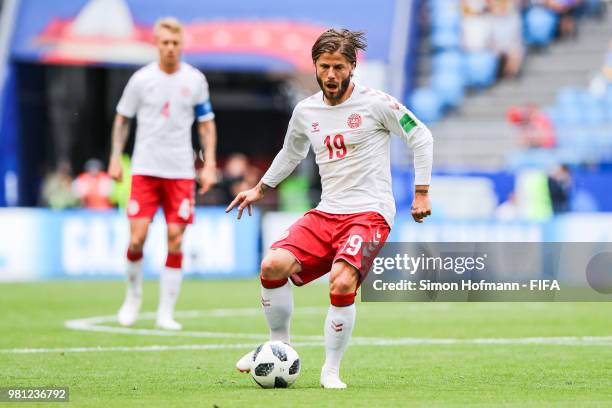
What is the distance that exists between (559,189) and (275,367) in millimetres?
15886

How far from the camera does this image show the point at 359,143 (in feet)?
25.1

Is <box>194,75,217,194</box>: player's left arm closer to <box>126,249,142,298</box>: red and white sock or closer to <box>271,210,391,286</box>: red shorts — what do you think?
<box>126,249,142,298</box>: red and white sock

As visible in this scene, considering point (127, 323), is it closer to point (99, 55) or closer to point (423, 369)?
point (423, 369)

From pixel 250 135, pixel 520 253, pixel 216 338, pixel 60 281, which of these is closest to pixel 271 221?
pixel 60 281

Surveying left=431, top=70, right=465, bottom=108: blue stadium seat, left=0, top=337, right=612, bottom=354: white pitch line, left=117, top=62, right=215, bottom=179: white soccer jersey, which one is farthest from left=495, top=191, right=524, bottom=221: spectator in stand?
left=0, top=337, right=612, bottom=354: white pitch line

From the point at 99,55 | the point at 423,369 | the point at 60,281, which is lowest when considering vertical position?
the point at 60,281

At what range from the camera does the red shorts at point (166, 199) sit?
1151cm

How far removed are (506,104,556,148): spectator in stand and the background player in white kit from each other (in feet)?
58.6

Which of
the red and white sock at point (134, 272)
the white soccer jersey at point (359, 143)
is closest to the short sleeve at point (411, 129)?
the white soccer jersey at point (359, 143)

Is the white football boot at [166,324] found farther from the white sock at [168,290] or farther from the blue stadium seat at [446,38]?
the blue stadium seat at [446,38]

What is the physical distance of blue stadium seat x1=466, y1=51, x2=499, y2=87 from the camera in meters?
28.2

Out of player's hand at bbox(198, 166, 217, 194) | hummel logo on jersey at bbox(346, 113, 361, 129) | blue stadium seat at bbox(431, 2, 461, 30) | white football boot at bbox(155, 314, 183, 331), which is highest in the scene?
blue stadium seat at bbox(431, 2, 461, 30)

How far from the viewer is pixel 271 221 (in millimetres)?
20266

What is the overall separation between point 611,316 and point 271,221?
8.22 metres
